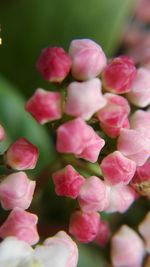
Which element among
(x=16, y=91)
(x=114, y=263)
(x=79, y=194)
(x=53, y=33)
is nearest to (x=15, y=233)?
(x=79, y=194)

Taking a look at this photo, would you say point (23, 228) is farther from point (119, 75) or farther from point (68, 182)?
point (119, 75)

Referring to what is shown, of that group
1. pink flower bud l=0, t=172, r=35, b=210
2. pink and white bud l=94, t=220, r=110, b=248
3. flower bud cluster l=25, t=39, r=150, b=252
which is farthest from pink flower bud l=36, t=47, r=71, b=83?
pink and white bud l=94, t=220, r=110, b=248

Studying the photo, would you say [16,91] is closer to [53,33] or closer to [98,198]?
[53,33]

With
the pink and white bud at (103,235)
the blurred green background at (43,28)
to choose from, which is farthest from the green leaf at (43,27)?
the pink and white bud at (103,235)

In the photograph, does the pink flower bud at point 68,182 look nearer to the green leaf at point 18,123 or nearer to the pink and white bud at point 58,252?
the pink and white bud at point 58,252

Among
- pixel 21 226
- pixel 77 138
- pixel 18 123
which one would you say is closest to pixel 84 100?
pixel 77 138

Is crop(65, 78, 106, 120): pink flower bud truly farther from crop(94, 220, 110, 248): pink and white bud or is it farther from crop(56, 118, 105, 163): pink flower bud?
crop(94, 220, 110, 248): pink and white bud
